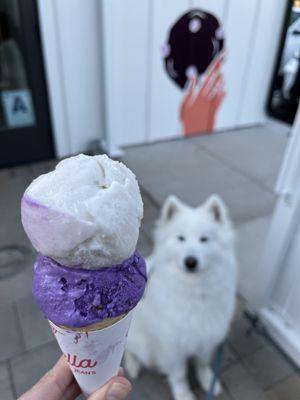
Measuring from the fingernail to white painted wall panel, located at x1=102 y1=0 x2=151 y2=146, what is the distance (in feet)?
13.9

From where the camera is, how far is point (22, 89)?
4.52m

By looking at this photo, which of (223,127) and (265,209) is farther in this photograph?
(223,127)

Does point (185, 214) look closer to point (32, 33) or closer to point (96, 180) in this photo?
point (96, 180)

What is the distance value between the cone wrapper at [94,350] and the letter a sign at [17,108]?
414 centimetres

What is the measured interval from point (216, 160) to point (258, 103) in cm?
198

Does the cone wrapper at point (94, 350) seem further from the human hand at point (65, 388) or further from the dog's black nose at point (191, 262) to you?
the dog's black nose at point (191, 262)

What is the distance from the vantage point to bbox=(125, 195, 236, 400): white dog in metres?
1.94

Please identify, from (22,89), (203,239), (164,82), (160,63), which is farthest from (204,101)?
(203,239)

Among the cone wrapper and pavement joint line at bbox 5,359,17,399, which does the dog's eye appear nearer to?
the cone wrapper

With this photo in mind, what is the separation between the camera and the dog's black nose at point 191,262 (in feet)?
6.01

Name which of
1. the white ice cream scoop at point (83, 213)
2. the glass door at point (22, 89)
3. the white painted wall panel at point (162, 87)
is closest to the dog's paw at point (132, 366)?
the white ice cream scoop at point (83, 213)

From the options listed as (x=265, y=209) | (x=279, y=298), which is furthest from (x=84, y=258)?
(x=265, y=209)

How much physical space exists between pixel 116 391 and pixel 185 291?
938mm

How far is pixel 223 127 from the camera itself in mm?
6332
